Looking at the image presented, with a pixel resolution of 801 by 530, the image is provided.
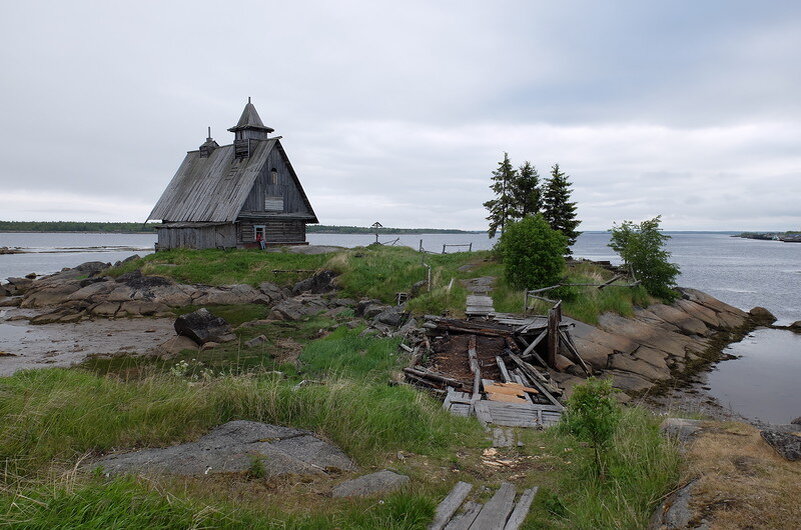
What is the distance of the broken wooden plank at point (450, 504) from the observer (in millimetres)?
5133

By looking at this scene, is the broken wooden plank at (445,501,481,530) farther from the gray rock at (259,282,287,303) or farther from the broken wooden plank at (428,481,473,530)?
the gray rock at (259,282,287,303)

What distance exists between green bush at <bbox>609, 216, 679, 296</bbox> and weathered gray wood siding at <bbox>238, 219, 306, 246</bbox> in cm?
2482

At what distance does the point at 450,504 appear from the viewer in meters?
5.55

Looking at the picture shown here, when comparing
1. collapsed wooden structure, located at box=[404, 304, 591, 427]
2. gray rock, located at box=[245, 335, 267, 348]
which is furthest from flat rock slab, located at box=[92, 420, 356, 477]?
gray rock, located at box=[245, 335, 267, 348]

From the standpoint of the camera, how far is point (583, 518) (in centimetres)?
506

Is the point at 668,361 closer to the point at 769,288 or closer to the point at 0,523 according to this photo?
the point at 0,523

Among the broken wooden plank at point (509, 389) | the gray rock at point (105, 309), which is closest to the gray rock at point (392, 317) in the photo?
the broken wooden plank at point (509, 389)

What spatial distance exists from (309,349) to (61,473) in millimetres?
12359

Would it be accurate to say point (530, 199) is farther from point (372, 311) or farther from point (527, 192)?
point (372, 311)

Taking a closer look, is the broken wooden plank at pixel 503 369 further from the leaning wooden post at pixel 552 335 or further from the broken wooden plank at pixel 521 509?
the broken wooden plank at pixel 521 509

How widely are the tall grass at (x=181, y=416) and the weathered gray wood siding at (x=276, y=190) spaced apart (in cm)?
3008

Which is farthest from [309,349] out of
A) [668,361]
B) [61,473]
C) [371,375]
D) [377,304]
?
[668,361]

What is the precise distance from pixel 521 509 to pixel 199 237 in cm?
3885

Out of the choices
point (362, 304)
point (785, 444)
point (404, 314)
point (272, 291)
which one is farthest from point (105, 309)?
point (785, 444)
